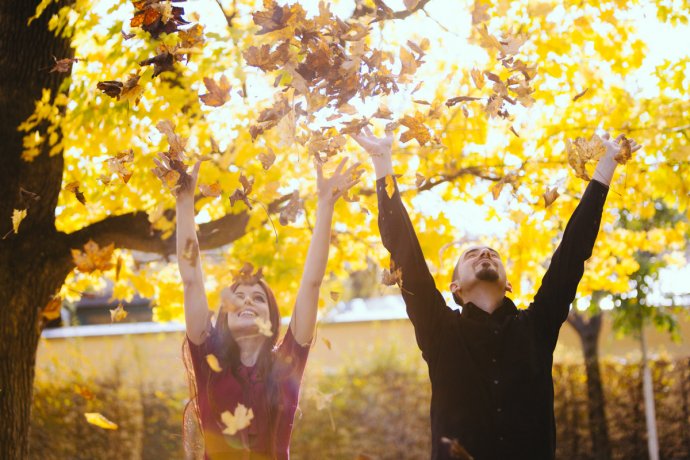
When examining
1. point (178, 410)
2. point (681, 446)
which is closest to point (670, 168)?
point (681, 446)

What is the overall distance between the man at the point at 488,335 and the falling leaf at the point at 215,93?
62cm

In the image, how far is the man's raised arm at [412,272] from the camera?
2984 millimetres

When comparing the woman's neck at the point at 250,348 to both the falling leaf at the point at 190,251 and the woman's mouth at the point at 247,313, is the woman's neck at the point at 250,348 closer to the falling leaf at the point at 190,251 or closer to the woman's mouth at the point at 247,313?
the woman's mouth at the point at 247,313

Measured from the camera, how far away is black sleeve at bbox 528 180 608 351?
9.82ft

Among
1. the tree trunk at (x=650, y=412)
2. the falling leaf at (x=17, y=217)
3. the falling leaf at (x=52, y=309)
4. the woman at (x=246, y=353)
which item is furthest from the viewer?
the tree trunk at (x=650, y=412)

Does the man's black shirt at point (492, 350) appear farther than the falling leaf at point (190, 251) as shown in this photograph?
No

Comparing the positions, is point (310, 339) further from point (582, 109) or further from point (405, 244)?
point (582, 109)

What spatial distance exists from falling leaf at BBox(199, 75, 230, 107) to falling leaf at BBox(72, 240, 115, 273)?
1.68 metres

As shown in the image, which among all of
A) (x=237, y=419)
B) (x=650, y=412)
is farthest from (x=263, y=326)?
(x=650, y=412)

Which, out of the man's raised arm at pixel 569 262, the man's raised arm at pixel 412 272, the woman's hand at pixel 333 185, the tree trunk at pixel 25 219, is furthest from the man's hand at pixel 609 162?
the tree trunk at pixel 25 219

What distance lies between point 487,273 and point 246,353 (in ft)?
3.32

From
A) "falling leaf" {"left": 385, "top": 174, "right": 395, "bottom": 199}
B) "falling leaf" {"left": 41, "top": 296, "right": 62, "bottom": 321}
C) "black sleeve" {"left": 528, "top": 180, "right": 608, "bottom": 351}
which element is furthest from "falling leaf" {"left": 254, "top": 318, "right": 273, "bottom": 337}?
"falling leaf" {"left": 41, "top": 296, "right": 62, "bottom": 321}

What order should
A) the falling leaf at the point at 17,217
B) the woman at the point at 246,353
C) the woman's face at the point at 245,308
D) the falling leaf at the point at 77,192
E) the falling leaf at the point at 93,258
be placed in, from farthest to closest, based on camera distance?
the falling leaf at the point at 17,217, the falling leaf at the point at 93,258, the falling leaf at the point at 77,192, the woman's face at the point at 245,308, the woman at the point at 246,353

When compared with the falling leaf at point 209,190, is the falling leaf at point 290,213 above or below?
below
